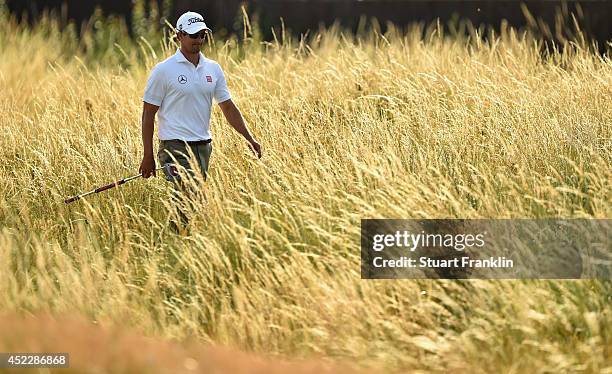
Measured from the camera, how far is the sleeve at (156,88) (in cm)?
768

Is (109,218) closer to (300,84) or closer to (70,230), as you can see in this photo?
(70,230)

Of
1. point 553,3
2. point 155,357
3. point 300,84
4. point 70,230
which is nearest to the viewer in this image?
point 155,357

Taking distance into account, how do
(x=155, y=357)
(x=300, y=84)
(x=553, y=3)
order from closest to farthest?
(x=155, y=357), (x=300, y=84), (x=553, y=3)

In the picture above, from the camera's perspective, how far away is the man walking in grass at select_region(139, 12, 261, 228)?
25.3 ft

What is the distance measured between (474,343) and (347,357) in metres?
0.69

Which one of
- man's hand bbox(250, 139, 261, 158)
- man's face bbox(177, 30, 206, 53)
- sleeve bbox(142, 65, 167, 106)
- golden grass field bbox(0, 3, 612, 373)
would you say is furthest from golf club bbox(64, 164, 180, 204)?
man's face bbox(177, 30, 206, 53)

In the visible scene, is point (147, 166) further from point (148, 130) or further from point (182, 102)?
point (182, 102)

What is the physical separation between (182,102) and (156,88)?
0.66 ft

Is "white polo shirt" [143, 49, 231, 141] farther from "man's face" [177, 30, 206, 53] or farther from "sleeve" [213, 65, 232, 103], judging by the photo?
"sleeve" [213, 65, 232, 103]

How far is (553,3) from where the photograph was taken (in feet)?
57.1

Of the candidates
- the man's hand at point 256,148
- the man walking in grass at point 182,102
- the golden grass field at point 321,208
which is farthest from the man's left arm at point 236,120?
the man walking in grass at point 182,102

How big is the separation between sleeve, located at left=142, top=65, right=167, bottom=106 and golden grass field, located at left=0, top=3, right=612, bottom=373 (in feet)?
2.34

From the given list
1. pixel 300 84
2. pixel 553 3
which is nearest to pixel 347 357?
pixel 300 84

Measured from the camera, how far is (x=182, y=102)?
25.4 ft
